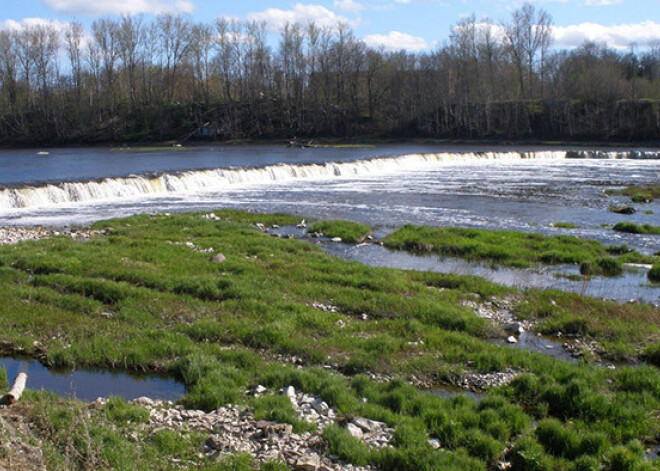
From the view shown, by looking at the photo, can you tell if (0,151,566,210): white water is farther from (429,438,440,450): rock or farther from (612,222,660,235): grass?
(429,438,440,450): rock

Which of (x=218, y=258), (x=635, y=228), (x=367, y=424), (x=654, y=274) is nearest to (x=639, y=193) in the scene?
(x=635, y=228)

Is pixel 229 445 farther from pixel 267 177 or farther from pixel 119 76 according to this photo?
pixel 119 76

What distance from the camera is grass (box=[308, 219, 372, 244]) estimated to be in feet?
71.9

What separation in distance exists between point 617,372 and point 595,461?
10.1 ft

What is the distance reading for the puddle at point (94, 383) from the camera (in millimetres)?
9062

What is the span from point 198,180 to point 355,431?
3500cm

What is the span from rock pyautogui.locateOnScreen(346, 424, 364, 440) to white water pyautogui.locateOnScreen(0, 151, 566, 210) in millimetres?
28583

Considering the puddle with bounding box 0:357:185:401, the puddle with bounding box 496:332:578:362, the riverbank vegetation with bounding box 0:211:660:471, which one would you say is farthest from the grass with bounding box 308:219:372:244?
the puddle with bounding box 0:357:185:401

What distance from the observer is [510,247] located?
19.9 meters

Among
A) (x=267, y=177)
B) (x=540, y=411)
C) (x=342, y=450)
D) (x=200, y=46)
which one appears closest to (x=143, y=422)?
(x=342, y=450)

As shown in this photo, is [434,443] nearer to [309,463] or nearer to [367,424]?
[367,424]

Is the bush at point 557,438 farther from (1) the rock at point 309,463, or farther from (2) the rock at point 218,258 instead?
(2) the rock at point 218,258

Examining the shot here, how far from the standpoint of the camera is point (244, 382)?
9.04 m

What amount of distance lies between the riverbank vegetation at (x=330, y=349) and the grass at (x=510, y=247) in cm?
407
